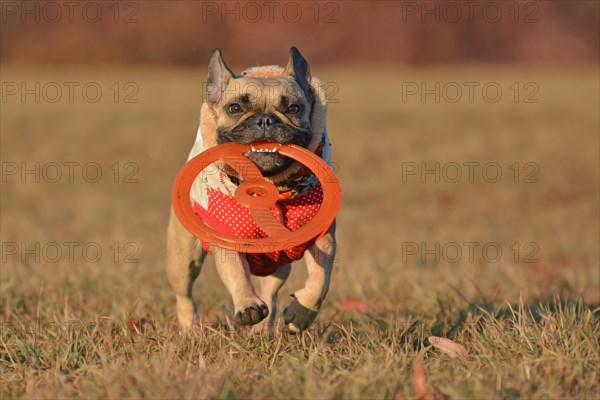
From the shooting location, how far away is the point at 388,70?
33.3 meters

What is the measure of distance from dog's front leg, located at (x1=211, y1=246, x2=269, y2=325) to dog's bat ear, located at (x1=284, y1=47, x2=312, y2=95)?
1.06 m

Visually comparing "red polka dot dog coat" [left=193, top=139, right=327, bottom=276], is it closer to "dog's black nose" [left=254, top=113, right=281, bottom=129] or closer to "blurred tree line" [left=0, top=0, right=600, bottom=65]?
"dog's black nose" [left=254, top=113, right=281, bottom=129]

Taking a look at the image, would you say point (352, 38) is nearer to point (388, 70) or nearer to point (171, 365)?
point (388, 70)

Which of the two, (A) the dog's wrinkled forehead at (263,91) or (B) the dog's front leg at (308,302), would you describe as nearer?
(B) the dog's front leg at (308,302)

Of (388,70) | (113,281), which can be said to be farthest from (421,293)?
(388,70)

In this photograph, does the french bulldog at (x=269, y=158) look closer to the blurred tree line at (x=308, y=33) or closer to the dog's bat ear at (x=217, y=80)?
the dog's bat ear at (x=217, y=80)

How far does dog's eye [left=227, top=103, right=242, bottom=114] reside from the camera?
4977mm

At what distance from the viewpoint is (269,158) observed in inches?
189

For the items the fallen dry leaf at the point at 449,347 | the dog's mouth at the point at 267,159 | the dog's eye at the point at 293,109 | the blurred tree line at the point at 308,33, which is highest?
the dog's eye at the point at 293,109

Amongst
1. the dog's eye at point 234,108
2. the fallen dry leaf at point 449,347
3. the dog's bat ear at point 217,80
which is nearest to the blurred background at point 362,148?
the dog's bat ear at point 217,80

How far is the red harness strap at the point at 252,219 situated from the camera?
4953mm

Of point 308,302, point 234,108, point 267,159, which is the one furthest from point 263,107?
point 308,302

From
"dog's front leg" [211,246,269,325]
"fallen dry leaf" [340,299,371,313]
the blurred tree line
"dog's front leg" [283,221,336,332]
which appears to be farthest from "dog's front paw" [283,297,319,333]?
the blurred tree line

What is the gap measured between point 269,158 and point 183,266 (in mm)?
1290
